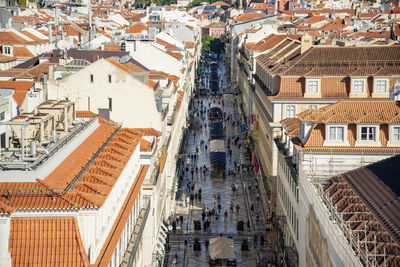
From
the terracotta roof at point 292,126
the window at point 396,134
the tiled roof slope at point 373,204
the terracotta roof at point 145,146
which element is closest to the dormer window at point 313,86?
the terracotta roof at point 292,126

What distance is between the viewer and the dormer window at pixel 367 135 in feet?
156

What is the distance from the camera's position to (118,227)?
1318 inches

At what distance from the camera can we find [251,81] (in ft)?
339

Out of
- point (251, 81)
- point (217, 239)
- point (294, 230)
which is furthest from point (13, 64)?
point (294, 230)

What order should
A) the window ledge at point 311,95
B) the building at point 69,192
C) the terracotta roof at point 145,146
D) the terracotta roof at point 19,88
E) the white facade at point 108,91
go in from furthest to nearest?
the window ledge at point 311,95 → the terracotta roof at point 19,88 → the white facade at point 108,91 → the terracotta roof at point 145,146 → the building at point 69,192

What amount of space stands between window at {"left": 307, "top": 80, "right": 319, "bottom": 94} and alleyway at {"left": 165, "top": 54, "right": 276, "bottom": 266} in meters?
10.9

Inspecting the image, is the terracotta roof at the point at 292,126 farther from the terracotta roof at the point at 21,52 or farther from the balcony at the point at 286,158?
the terracotta roof at the point at 21,52

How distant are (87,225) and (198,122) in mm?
98372

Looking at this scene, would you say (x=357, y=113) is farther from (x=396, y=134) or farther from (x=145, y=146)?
(x=145, y=146)

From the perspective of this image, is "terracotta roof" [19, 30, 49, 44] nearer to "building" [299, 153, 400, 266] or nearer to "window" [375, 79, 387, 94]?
"window" [375, 79, 387, 94]

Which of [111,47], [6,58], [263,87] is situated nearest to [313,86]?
[263,87]

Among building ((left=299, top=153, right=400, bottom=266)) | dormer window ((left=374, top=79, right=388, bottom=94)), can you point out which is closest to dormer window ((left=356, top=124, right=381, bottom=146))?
building ((left=299, top=153, right=400, bottom=266))

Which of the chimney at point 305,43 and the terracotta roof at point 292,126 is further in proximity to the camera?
the chimney at point 305,43

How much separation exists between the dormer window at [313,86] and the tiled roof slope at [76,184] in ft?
94.3
